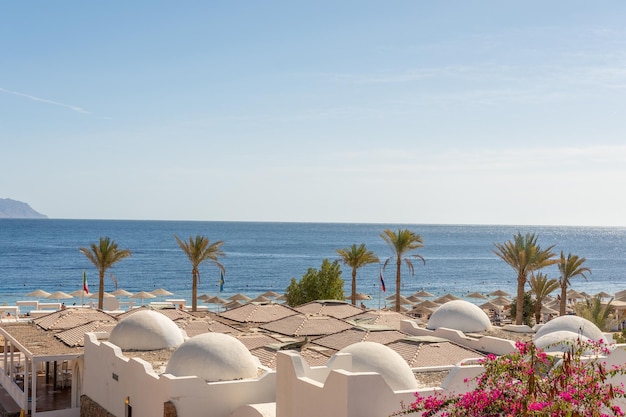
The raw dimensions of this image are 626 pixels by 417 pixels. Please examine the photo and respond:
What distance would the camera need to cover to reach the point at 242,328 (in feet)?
102

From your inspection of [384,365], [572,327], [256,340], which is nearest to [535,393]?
[384,365]

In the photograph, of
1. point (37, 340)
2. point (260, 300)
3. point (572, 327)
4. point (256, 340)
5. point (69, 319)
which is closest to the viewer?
point (572, 327)

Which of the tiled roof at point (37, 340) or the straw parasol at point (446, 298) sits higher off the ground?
the tiled roof at point (37, 340)

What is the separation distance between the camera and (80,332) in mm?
28766

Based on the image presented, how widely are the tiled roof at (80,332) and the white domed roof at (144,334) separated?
120 inches

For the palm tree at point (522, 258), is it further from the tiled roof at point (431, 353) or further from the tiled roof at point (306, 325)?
the tiled roof at point (431, 353)

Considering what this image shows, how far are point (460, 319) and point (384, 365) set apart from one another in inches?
447

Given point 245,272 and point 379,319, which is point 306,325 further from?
point 245,272

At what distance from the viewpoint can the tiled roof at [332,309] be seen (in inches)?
1350

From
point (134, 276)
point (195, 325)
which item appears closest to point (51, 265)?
point (134, 276)

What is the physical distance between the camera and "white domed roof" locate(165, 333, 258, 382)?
20.0 m

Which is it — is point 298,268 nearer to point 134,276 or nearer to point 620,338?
point 134,276

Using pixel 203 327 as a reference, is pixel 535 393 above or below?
above

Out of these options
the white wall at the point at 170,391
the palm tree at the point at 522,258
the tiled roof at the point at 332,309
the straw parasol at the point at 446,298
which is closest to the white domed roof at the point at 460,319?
the tiled roof at the point at 332,309
